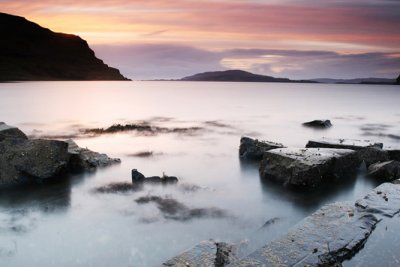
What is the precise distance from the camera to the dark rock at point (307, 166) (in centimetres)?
1291

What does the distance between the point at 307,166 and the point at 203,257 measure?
6666 millimetres

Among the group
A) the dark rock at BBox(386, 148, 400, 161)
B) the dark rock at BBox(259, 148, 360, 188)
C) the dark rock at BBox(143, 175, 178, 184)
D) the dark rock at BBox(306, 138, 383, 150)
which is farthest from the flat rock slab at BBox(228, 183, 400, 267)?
the dark rock at BBox(386, 148, 400, 161)

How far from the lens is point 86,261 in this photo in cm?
810

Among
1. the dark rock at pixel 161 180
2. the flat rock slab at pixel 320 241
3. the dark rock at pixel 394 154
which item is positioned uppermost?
the dark rock at pixel 394 154

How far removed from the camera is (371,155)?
1579 centimetres

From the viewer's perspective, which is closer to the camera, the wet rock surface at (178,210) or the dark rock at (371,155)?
the wet rock surface at (178,210)

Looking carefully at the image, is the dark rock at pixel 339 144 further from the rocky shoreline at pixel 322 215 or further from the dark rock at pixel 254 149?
the dark rock at pixel 254 149

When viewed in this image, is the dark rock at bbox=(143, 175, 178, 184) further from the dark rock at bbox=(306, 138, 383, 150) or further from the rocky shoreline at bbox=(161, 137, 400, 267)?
the dark rock at bbox=(306, 138, 383, 150)

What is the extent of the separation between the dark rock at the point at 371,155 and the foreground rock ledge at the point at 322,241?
6.16m

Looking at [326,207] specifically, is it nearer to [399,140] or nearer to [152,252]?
[152,252]

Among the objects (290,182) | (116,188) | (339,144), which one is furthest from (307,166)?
(116,188)

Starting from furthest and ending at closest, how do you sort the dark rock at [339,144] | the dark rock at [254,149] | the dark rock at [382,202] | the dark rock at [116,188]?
1. the dark rock at [254,149]
2. the dark rock at [339,144]
3. the dark rock at [116,188]
4. the dark rock at [382,202]

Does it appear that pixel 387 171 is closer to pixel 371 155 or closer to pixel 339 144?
pixel 371 155

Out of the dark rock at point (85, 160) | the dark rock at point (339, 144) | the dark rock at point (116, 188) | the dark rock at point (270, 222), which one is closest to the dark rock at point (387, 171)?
the dark rock at point (339, 144)
